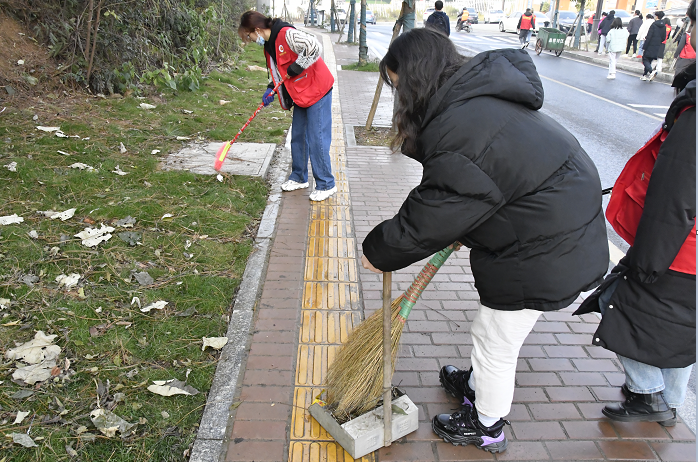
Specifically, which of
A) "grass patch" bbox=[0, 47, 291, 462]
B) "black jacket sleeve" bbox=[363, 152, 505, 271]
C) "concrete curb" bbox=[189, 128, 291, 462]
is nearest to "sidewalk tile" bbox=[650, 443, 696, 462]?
"black jacket sleeve" bbox=[363, 152, 505, 271]

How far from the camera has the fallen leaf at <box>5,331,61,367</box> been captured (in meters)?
2.67

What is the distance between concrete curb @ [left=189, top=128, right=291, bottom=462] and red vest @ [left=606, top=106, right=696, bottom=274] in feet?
6.43

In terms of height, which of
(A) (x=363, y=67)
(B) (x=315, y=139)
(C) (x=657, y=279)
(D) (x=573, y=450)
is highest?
(C) (x=657, y=279)

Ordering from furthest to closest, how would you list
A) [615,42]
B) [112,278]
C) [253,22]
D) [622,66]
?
[622,66] → [615,42] → [253,22] → [112,278]

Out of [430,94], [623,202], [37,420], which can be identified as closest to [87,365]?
[37,420]

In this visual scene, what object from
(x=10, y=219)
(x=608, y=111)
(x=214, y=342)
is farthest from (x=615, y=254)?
(x=608, y=111)

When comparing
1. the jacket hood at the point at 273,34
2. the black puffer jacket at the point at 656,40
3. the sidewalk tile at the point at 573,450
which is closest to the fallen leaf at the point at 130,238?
the jacket hood at the point at 273,34

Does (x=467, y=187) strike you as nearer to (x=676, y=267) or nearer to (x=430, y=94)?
(x=430, y=94)

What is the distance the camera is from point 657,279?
2.16 metres

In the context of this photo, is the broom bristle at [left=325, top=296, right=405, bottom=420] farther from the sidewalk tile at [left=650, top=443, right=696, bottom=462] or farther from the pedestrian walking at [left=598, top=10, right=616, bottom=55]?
the pedestrian walking at [left=598, top=10, right=616, bottom=55]

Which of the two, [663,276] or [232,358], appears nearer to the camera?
[663,276]

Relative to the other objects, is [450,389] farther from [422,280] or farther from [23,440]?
[23,440]

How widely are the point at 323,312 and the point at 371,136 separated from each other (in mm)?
4818

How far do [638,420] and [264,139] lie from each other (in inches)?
215
